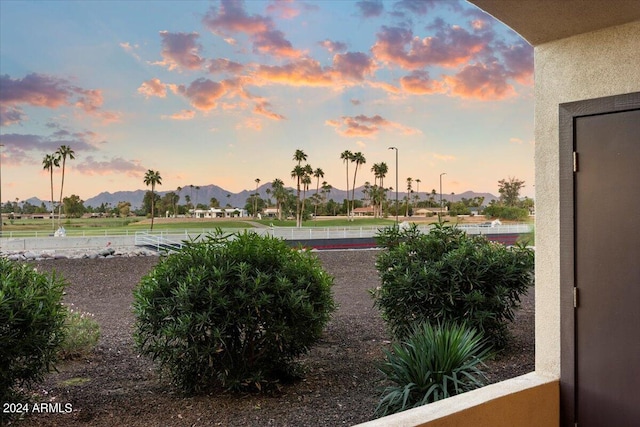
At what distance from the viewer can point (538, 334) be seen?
338 cm

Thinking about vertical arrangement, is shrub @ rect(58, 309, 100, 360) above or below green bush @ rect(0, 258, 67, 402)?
below

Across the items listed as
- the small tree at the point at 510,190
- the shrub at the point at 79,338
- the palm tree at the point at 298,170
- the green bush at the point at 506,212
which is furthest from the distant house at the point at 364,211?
the shrub at the point at 79,338

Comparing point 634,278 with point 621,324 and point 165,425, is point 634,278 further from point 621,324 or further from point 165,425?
point 165,425

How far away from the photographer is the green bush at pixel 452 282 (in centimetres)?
559

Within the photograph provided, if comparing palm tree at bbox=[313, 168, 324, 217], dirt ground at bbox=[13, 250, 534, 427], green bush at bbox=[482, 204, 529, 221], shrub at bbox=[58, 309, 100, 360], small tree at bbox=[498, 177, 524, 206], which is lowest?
dirt ground at bbox=[13, 250, 534, 427]

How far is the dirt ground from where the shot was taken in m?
4.07

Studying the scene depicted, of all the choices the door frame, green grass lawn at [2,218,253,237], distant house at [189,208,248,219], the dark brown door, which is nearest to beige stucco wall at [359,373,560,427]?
the door frame

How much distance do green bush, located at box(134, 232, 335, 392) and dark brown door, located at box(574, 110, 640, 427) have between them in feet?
7.09

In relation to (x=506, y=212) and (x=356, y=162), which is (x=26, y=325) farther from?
(x=356, y=162)

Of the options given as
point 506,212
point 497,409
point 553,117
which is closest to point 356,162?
point 506,212

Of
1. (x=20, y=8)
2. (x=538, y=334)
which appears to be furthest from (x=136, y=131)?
(x=538, y=334)

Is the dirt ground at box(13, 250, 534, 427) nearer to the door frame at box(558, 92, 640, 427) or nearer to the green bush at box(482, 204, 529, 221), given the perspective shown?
the door frame at box(558, 92, 640, 427)

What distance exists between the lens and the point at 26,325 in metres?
3.56

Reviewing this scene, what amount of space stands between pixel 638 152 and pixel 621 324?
93 cm
